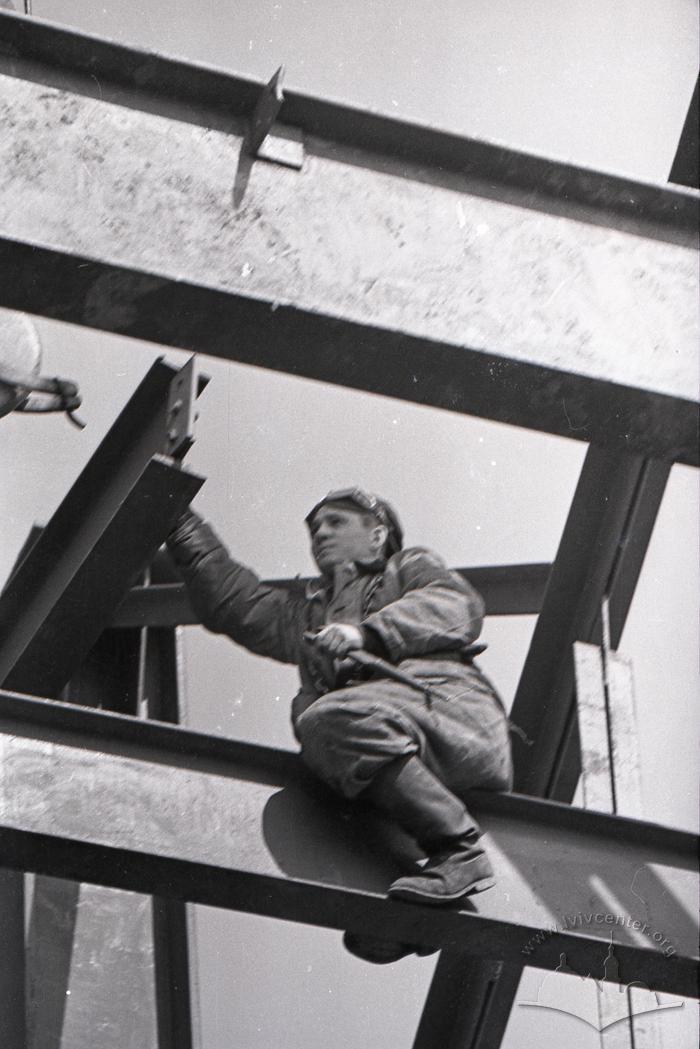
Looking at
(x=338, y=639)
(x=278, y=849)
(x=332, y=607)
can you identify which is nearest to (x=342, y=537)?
(x=332, y=607)

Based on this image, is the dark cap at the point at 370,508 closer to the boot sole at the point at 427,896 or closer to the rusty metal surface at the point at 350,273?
the boot sole at the point at 427,896

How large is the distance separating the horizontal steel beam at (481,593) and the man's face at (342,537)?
16.2 inches

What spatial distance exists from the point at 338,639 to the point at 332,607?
1022mm

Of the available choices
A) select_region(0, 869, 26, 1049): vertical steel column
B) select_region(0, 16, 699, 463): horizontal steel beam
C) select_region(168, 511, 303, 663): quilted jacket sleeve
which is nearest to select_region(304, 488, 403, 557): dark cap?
select_region(168, 511, 303, 663): quilted jacket sleeve

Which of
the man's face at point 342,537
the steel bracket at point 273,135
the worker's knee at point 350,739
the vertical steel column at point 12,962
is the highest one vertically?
the steel bracket at point 273,135

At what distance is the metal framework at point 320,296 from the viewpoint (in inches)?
194

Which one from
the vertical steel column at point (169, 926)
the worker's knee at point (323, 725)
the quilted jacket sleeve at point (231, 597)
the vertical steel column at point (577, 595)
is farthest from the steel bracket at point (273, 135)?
the vertical steel column at point (169, 926)

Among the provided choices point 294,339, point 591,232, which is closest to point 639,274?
point 591,232

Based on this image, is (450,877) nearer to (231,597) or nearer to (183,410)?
(183,410)

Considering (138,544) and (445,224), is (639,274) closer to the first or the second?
(445,224)

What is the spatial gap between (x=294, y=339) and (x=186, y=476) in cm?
163

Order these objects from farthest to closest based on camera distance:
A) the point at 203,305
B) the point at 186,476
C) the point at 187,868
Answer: the point at 186,476 < the point at 187,868 < the point at 203,305

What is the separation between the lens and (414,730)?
6242 millimetres

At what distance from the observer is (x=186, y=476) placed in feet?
21.4
